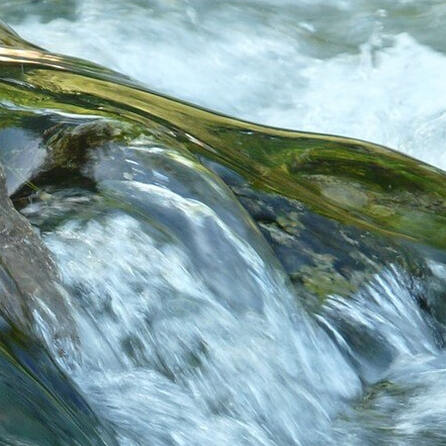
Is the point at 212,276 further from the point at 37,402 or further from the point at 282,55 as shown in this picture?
the point at 282,55

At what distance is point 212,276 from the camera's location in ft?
13.6

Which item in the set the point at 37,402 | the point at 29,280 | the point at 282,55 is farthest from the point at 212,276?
the point at 282,55

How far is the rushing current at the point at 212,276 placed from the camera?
11.7 feet

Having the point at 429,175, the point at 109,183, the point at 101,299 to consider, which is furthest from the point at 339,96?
the point at 101,299

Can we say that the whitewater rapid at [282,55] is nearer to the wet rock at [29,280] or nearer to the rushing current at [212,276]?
the rushing current at [212,276]

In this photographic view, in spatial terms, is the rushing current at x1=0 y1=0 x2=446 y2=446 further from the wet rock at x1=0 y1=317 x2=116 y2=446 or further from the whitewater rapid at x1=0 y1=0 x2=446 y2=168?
the whitewater rapid at x1=0 y1=0 x2=446 y2=168

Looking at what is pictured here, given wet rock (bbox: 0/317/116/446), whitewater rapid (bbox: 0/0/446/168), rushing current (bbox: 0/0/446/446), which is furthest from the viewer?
whitewater rapid (bbox: 0/0/446/168)

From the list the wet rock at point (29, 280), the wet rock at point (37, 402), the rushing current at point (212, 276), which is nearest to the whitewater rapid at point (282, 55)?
the rushing current at point (212, 276)

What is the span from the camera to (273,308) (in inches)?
167

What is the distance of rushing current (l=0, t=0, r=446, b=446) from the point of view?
11.7ft

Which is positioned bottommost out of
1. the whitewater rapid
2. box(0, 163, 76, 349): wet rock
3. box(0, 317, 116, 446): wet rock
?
box(0, 317, 116, 446): wet rock

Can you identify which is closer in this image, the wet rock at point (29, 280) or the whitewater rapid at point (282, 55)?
the wet rock at point (29, 280)

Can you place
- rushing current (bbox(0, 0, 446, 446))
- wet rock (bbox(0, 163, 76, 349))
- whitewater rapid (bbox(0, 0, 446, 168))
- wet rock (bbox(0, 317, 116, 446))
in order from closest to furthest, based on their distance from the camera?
wet rock (bbox(0, 317, 116, 446)) < wet rock (bbox(0, 163, 76, 349)) < rushing current (bbox(0, 0, 446, 446)) < whitewater rapid (bbox(0, 0, 446, 168))

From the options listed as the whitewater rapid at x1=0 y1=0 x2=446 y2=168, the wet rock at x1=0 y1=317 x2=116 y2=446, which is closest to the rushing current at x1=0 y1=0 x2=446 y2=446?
the wet rock at x1=0 y1=317 x2=116 y2=446
